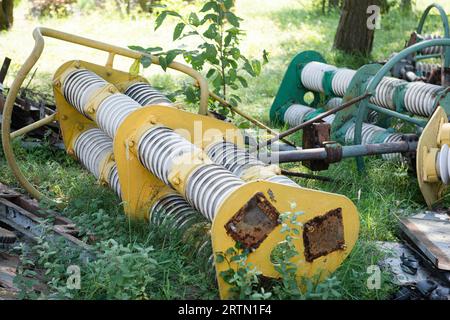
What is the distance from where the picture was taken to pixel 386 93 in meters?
5.84

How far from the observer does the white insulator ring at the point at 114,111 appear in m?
4.33

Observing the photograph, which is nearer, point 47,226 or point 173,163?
point 173,163

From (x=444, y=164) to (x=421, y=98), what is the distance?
3.21 feet

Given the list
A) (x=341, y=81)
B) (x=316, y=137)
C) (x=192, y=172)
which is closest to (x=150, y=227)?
(x=192, y=172)

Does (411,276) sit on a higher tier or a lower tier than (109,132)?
lower

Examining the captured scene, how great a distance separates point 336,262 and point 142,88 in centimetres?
200

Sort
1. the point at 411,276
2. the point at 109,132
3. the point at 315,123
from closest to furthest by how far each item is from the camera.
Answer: the point at 411,276
the point at 109,132
the point at 315,123

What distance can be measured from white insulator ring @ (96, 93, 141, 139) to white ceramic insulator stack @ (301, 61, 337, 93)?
8.24 feet

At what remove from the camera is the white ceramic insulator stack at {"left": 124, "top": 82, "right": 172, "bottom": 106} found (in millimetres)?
4773

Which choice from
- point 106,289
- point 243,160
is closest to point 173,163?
point 243,160

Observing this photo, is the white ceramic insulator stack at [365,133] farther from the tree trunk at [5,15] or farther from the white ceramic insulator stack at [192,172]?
the tree trunk at [5,15]

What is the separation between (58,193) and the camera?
5.14m
